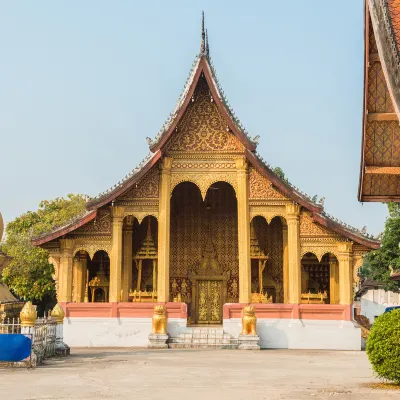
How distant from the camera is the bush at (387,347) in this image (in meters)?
9.55

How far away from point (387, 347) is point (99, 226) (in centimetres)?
1329

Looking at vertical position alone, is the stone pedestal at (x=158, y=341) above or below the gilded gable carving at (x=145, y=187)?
below

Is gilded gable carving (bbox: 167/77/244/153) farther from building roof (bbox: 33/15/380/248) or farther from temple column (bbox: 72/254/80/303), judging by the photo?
temple column (bbox: 72/254/80/303)

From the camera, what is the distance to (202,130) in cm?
2162

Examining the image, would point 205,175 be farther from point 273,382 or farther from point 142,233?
point 273,382

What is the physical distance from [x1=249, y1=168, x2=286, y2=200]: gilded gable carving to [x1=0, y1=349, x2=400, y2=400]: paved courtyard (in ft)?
17.9

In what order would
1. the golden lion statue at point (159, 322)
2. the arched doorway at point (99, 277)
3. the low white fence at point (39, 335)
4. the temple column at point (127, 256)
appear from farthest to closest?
the arched doorway at point (99, 277) → the temple column at point (127, 256) → the golden lion statue at point (159, 322) → the low white fence at point (39, 335)

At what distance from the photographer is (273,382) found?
1117 centimetres

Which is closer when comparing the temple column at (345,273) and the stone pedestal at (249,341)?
the stone pedestal at (249,341)

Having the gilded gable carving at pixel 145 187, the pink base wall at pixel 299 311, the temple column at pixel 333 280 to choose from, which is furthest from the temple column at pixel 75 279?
the temple column at pixel 333 280

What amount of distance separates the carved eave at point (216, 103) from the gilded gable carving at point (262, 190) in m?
1.00

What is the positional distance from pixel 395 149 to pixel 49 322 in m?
8.89

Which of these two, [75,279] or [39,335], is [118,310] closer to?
[75,279]

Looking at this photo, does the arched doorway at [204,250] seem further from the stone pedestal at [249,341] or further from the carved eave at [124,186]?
the stone pedestal at [249,341]
